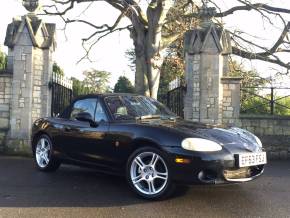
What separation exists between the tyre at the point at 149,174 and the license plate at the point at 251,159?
3.17ft

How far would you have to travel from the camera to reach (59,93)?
1337 cm

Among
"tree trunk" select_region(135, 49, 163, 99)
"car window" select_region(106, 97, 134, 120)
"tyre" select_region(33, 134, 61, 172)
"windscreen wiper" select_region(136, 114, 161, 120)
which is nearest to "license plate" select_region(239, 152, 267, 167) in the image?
"windscreen wiper" select_region(136, 114, 161, 120)

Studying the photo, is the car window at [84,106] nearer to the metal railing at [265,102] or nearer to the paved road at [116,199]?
the paved road at [116,199]

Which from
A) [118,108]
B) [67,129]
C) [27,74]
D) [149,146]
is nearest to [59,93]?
[27,74]

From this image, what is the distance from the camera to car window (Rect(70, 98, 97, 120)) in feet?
25.2

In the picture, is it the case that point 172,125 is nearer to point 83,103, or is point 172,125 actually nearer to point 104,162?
A: point 104,162

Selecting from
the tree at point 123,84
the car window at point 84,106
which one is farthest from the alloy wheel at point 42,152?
the tree at point 123,84

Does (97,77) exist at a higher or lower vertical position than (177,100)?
higher

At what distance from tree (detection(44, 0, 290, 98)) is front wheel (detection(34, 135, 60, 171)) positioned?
8615 mm

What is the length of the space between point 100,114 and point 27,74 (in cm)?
544

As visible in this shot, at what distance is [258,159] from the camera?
654cm

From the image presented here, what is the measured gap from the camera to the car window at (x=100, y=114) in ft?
24.0

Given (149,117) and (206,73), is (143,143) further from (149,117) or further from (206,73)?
(206,73)

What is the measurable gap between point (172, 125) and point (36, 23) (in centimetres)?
706
